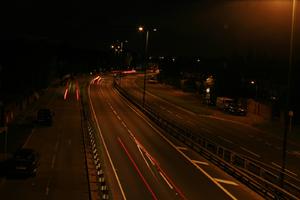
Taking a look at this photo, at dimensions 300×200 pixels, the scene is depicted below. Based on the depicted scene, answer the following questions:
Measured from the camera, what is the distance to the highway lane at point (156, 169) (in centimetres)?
2342

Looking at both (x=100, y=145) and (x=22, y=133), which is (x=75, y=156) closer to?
(x=100, y=145)

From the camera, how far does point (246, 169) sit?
26.5m

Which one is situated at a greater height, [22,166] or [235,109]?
[22,166]

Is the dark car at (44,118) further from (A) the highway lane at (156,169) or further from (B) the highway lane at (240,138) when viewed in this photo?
(B) the highway lane at (240,138)

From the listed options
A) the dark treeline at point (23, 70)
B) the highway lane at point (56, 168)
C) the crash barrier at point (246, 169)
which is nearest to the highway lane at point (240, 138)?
the crash barrier at point (246, 169)

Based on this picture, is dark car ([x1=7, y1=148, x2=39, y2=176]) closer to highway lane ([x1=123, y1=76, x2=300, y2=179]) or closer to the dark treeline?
highway lane ([x1=123, y1=76, x2=300, y2=179])

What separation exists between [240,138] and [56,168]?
69.4 ft

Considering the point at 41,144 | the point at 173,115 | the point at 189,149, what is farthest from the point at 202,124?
the point at 41,144

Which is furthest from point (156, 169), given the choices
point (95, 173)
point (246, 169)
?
point (246, 169)

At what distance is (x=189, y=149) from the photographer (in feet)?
118

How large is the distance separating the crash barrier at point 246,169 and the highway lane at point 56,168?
818cm

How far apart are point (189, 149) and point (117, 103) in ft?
121

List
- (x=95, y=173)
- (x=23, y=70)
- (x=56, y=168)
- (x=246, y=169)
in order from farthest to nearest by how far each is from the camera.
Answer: (x=23, y=70), (x=56, y=168), (x=95, y=173), (x=246, y=169)

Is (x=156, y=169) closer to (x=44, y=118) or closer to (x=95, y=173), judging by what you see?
(x=95, y=173)
